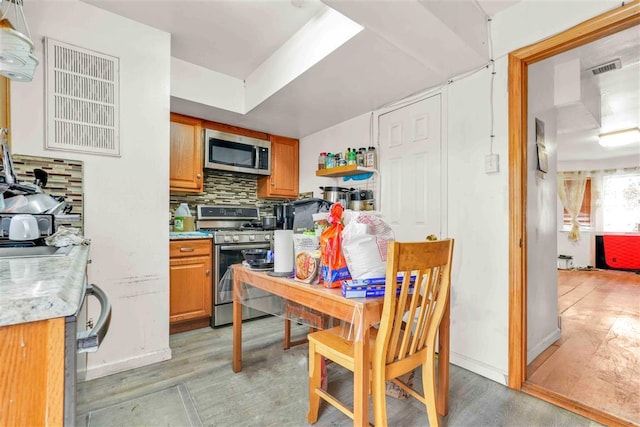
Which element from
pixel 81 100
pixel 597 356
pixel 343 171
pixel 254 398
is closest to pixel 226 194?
pixel 343 171

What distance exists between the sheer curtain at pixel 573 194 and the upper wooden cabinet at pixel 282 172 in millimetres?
6417

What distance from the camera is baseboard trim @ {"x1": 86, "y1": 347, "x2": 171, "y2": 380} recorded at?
1.93m

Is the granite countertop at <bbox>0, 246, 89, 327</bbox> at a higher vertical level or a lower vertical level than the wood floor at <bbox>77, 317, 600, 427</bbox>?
higher

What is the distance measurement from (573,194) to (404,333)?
25.0 ft

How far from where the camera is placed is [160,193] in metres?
2.19

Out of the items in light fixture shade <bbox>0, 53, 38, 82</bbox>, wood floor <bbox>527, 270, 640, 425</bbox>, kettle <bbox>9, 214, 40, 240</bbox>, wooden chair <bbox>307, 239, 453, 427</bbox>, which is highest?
light fixture shade <bbox>0, 53, 38, 82</bbox>

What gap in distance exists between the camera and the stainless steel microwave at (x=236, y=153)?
3.24 metres

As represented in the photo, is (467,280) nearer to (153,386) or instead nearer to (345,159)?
(345,159)

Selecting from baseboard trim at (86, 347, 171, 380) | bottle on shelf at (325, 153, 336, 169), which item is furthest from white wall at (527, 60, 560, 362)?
baseboard trim at (86, 347, 171, 380)

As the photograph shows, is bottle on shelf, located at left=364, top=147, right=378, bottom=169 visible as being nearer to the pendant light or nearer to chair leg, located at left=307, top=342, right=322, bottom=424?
chair leg, located at left=307, top=342, right=322, bottom=424

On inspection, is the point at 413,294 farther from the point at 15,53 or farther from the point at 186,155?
the point at 186,155

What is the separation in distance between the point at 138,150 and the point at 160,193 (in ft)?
1.09

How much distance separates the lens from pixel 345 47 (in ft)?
6.27

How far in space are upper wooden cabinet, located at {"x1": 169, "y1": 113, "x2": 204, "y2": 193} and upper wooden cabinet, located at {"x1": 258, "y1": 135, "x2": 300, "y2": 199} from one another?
2.80ft
